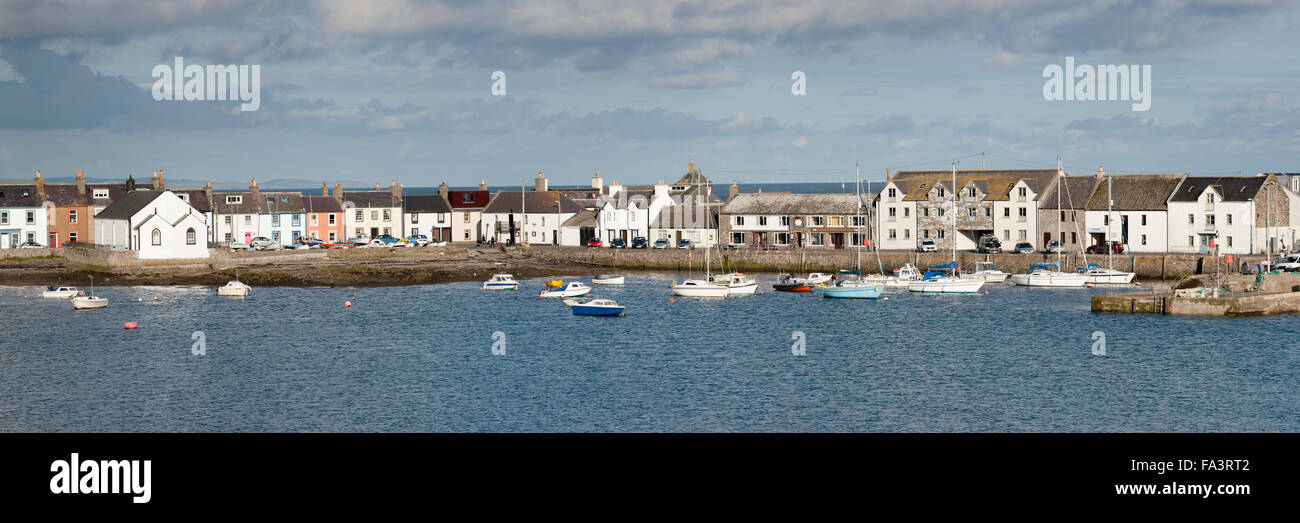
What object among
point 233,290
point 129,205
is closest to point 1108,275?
point 233,290

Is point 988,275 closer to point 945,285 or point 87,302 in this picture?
point 945,285

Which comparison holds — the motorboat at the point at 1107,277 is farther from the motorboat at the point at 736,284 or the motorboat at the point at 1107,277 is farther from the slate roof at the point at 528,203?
the slate roof at the point at 528,203

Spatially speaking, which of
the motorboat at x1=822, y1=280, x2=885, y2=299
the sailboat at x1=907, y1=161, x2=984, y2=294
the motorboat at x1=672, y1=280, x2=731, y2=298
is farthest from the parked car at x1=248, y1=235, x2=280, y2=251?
the sailboat at x1=907, y1=161, x2=984, y2=294

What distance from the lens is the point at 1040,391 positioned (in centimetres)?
4538

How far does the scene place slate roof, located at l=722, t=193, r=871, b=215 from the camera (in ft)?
354

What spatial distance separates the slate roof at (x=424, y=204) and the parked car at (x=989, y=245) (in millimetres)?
55025

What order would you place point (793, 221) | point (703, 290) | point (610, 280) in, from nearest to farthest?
point (703, 290) → point (610, 280) → point (793, 221)

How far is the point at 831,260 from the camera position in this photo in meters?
99.2

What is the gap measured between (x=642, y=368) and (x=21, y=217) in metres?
76.9

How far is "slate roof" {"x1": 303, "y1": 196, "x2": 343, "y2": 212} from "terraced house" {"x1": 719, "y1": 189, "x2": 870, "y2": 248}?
130ft

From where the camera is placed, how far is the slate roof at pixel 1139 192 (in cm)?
9475
